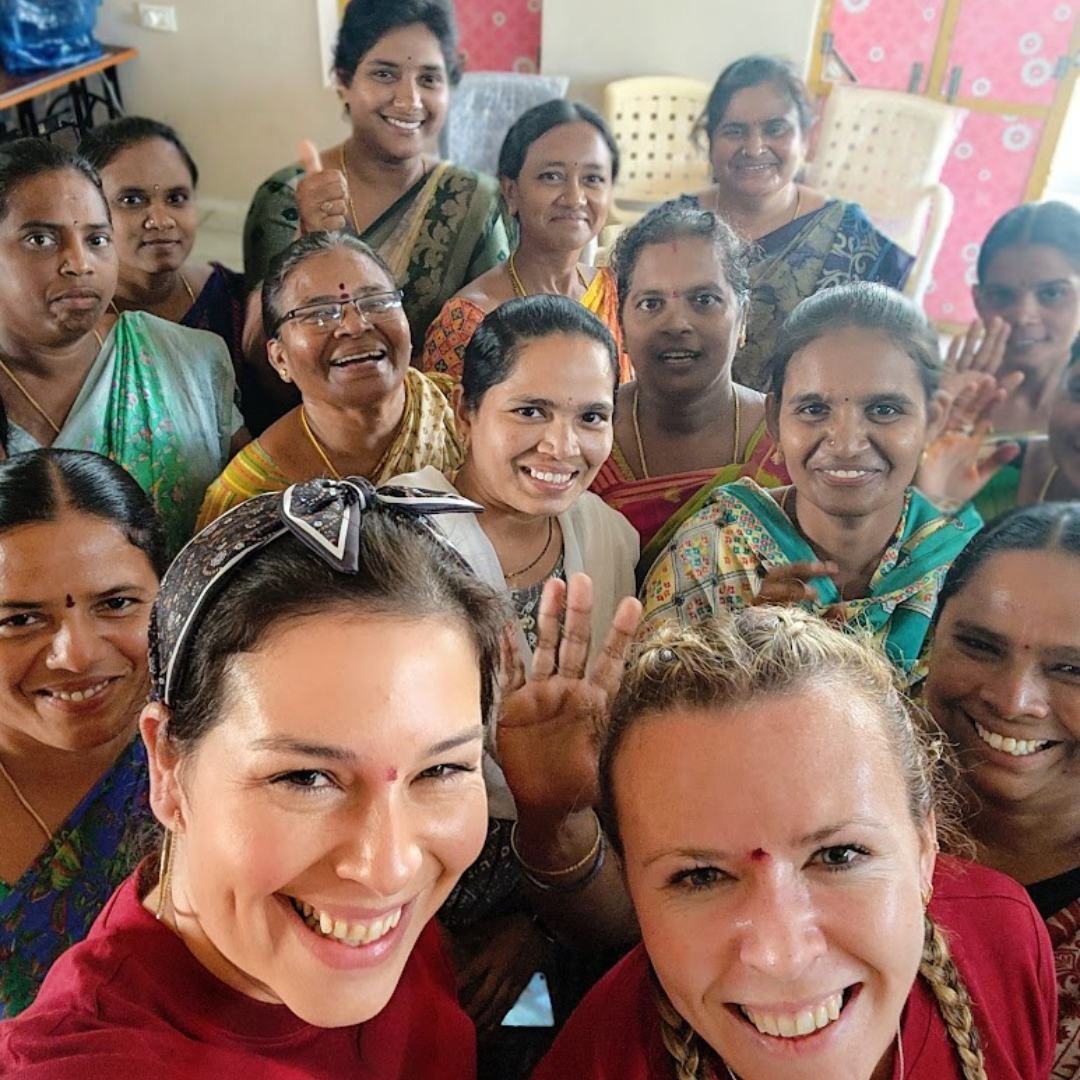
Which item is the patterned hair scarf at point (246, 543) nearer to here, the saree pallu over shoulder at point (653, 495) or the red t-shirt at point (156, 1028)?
the red t-shirt at point (156, 1028)

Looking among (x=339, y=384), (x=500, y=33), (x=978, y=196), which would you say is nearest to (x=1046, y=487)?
(x=978, y=196)

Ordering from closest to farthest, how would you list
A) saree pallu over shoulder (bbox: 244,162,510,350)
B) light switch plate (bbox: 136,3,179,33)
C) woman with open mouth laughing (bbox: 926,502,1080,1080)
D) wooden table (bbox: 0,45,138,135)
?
woman with open mouth laughing (bbox: 926,502,1080,1080)
saree pallu over shoulder (bbox: 244,162,510,350)
light switch plate (bbox: 136,3,179,33)
wooden table (bbox: 0,45,138,135)

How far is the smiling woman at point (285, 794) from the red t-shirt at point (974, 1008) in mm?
217

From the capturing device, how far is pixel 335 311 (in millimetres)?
1147

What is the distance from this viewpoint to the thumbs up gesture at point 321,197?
4.23ft

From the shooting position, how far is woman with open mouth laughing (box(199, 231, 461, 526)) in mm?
1156

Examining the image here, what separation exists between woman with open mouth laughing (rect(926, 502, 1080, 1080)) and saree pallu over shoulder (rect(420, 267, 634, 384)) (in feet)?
1.54

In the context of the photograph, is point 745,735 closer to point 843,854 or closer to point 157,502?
point 843,854

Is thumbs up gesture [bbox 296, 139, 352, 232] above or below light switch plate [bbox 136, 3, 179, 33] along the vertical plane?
below

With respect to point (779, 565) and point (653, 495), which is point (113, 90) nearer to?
point (653, 495)

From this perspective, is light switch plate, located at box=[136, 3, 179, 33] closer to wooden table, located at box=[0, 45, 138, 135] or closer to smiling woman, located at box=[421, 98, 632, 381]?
wooden table, located at box=[0, 45, 138, 135]

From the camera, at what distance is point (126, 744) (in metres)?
1.06

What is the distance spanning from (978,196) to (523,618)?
68 centimetres

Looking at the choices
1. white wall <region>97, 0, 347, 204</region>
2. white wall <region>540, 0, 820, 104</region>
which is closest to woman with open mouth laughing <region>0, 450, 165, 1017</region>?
white wall <region>540, 0, 820, 104</region>
